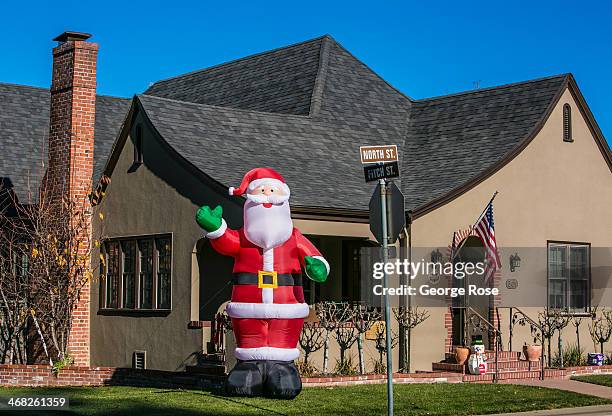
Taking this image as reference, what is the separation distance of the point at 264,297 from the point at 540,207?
33.4 feet

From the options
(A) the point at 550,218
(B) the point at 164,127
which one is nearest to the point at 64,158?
(B) the point at 164,127

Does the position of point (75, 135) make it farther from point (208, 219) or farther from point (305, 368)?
point (208, 219)

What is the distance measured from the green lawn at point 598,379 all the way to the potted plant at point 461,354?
215 cm

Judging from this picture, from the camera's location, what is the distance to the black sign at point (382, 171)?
12734 millimetres

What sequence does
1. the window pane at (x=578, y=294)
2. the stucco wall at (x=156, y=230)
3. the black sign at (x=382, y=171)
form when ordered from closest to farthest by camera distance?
the black sign at (x=382, y=171) → the stucco wall at (x=156, y=230) → the window pane at (x=578, y=294)

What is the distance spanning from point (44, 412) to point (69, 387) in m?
5.25

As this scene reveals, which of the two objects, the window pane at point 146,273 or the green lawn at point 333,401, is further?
the window pane at point 146,273

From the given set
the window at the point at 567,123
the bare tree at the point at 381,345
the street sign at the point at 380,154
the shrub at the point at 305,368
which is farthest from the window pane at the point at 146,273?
the street sign at the point at 380,154

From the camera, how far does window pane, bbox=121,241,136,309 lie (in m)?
22.6

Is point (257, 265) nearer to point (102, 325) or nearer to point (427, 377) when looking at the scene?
point (427, 377)

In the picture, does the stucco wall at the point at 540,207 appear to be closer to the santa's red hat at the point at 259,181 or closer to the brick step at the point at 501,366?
the brick step at the point at 501,366

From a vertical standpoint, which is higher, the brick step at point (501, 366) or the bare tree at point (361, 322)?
the bare tree at point (361, 322)

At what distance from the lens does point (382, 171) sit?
1293 centimetres

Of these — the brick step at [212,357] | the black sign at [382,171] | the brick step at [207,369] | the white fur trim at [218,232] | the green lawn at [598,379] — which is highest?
the black sign at [382,171]
